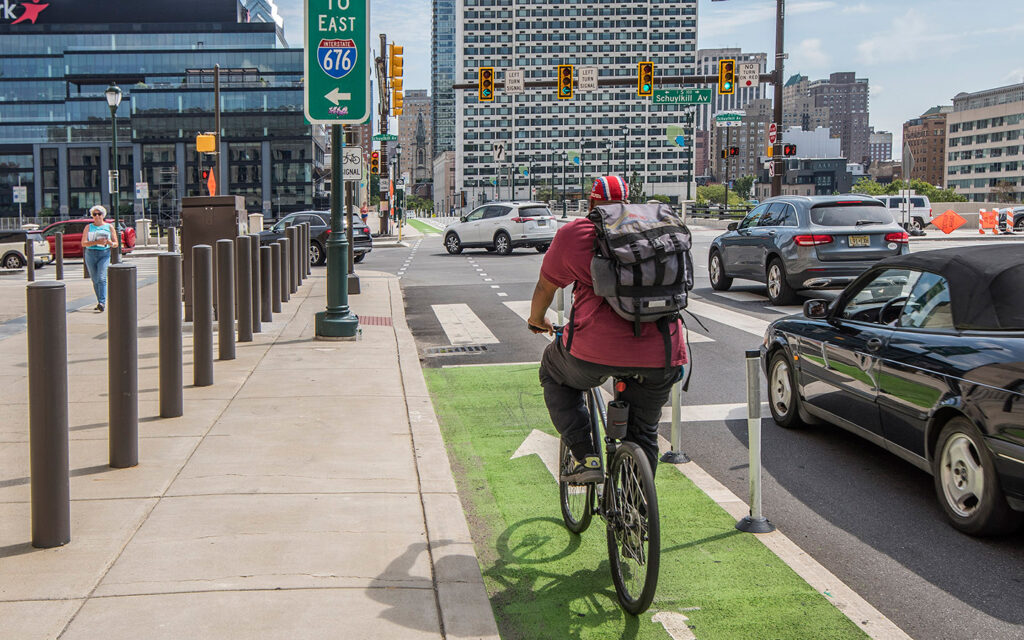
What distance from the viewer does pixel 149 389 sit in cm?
890

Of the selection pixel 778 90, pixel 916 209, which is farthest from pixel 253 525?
pixel 916 209

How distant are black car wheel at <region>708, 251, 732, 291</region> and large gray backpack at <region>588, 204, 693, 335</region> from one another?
48.6ft

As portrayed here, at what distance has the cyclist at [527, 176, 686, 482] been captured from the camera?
434 centimetres

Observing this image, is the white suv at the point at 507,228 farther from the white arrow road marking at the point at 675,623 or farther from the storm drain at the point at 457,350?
the white arrow road marking at the point at 675,623

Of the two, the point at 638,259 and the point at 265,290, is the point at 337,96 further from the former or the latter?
the point at 638,259

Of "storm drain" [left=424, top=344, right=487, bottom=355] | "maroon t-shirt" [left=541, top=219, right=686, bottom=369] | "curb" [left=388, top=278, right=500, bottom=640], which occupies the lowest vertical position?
"curb" [left=388, top=278, right=500, bottom=640]

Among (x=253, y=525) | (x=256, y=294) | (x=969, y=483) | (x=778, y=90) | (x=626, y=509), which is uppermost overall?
(x=778, y=90)

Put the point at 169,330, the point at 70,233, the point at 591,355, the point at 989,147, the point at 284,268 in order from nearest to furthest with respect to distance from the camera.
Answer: the point at 591,355
the point at 169,330
the point at 284,268
the point at 70,233
the point at 989,147

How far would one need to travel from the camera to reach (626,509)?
4.22 metres

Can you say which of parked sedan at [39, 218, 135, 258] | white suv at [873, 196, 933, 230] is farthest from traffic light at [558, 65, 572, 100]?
white suv at [873, 196, 933, 230]

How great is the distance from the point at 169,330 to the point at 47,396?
2.88 meters

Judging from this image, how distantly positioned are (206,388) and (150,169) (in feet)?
360

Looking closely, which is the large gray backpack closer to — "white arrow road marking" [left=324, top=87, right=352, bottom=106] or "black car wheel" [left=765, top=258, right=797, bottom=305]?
"white arrow road marking" [left=324, top=87, right=352, bottom=106]

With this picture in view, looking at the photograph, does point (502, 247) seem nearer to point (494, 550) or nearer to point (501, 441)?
point (501, 441)
